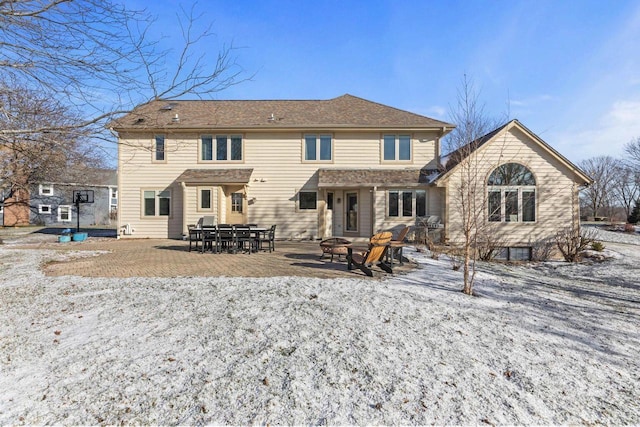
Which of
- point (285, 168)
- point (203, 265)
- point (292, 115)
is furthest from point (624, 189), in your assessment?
point (203, 265)

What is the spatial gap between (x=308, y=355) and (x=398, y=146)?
14.2 metres

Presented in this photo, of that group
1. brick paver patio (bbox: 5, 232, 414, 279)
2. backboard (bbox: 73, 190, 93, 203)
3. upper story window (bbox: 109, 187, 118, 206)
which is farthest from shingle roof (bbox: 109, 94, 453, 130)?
upper story window (bbox: 109, 187, 118, 206)

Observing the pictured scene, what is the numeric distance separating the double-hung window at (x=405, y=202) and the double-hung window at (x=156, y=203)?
38.5 ft

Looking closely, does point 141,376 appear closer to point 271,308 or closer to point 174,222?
point 271,308

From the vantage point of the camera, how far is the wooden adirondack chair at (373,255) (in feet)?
23.6

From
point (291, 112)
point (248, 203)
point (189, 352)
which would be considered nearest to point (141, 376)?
point (189, 352)

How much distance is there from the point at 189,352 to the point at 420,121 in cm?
1552

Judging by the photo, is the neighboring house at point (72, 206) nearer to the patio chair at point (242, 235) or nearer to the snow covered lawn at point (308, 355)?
the patio chair at point (242, 235)

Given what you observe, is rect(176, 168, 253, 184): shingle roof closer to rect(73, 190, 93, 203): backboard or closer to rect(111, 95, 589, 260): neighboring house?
rect(111, 95, 589, 260): neighboring house

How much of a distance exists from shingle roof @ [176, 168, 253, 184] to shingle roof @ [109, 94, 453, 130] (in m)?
2.25

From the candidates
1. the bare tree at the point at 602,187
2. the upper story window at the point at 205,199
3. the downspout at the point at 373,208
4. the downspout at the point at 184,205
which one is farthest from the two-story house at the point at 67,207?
the bare tree at the point at 602,187

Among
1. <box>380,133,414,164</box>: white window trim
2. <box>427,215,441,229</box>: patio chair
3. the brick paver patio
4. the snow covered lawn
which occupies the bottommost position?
the snow covered lawn

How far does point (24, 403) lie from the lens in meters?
2.81

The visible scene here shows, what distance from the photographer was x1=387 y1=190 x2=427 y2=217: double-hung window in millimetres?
15289
